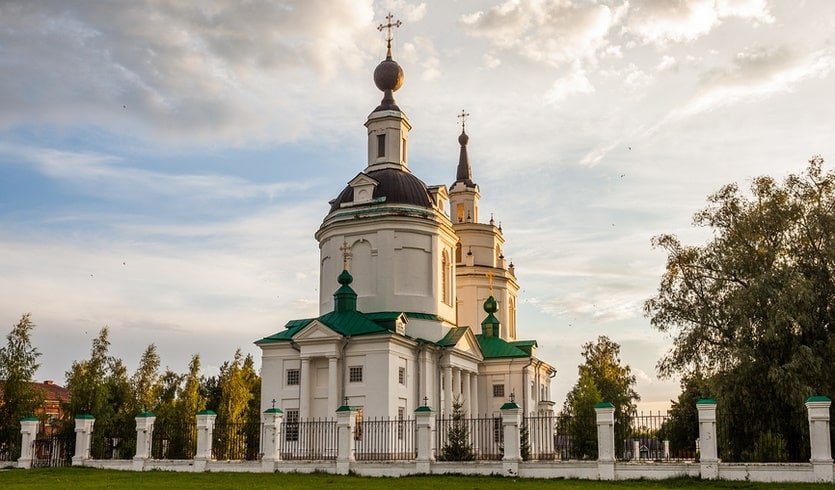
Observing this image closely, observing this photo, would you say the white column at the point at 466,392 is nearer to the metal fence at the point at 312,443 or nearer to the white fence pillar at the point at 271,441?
the metal fence at the point at 312,443

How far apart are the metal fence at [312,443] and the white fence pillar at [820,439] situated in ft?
43.4

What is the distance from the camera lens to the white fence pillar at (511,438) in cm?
2203

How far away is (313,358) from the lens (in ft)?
106

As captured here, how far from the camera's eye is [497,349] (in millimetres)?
40438

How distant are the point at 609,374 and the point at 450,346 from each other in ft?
84.9

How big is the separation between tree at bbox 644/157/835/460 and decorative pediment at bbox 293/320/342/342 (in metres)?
11.3

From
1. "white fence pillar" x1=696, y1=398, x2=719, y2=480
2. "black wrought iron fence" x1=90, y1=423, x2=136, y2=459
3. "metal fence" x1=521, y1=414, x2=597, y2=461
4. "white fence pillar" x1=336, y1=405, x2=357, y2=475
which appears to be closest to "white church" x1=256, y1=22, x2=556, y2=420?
"metal fence" x1=521, y1=414, x2=597, y2=461

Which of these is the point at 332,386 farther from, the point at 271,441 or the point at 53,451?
the point at 53,451

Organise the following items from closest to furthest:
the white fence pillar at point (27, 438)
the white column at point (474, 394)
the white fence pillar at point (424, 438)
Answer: the white fence pillar at point (424, 438) → the white fence pillar at point (27, 438) → the white column at point (474, 394)

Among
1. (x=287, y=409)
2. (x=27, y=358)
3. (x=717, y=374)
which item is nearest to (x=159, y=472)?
(x=287, y=409)

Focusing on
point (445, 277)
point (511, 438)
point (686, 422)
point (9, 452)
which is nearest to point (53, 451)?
point (9, 452)

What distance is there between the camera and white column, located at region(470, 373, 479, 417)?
38.4 m

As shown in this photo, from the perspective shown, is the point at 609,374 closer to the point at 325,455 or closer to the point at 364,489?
the point at 325,455

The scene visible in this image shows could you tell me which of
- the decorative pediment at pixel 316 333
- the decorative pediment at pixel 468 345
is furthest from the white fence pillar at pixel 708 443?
the decorative pediment at pixel 468 345
